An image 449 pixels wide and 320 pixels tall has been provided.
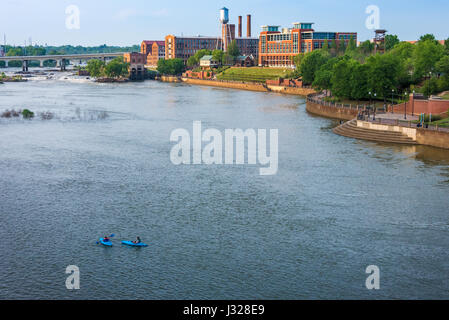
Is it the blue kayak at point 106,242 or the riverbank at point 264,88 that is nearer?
the blue kayak at point 106,242

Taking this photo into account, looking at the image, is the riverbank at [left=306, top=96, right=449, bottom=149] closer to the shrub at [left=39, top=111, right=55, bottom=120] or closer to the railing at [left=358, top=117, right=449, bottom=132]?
the railing at [left=358, top=117, right=449, bottom=132]

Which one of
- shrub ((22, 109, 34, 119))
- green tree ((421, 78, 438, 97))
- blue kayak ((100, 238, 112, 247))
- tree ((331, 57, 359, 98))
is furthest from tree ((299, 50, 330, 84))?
blue kayak ((100, 238, 112, 247))

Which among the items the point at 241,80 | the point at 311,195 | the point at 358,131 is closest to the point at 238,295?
the point at 311,195

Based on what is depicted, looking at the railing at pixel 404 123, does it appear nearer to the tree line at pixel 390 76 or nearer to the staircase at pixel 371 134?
the staircase at pixel 371 134

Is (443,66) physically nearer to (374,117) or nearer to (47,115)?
(374,117)

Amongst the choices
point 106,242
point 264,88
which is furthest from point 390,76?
point 264,88

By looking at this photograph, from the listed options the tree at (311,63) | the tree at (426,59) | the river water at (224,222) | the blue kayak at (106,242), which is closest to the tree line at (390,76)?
the tree at (426,59)

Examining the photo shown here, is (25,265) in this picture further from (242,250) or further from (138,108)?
(138,108)
